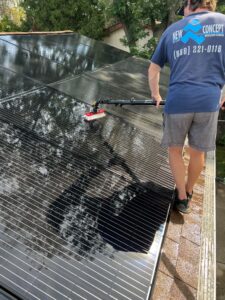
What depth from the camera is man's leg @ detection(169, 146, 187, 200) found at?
2633 millimetres

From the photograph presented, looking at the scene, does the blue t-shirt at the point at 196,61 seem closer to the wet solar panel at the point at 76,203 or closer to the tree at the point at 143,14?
the wet solar panel at the point at 76,203

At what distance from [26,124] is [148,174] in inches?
50.9

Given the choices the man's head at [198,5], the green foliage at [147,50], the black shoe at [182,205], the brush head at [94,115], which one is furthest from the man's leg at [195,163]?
the green foliage at [147,50]

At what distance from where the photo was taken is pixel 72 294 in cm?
164

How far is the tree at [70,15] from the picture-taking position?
58.0ft

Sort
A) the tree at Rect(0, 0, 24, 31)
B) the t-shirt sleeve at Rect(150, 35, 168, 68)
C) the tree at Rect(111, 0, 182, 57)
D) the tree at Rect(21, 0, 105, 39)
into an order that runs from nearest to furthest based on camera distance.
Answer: the t-shirt sleeve at Rect(150, 35, 168, 68), the tree at Rect(111, 0, 182, 57), the tree at Rect(21, 0, 105, 39), the tree at Rect(0, 0, 24, 31)

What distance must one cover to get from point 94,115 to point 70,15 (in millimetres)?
15807

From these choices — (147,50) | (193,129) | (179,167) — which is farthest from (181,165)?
(147,50)

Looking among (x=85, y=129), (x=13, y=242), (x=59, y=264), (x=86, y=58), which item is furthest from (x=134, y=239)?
(x=86, y=58)

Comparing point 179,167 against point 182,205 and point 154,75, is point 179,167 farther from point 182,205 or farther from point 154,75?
point 154,75

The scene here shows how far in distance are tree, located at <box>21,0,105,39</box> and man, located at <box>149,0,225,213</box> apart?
53.2 ft

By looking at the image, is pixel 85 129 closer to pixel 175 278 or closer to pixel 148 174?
pixel 148 174

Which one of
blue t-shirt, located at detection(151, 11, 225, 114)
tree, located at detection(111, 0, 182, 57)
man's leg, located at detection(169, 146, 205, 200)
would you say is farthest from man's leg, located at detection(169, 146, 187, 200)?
tree, located at detection(111, 0, 182, 57)

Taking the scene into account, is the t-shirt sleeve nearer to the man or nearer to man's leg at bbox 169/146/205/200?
the man
